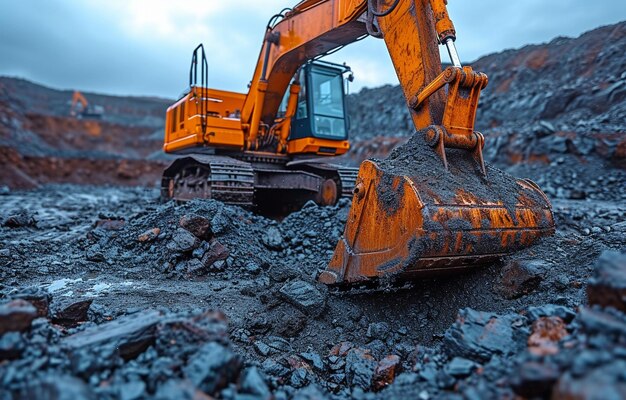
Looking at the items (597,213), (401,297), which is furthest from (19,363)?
(597,213)

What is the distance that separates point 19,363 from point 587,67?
60.3 ft

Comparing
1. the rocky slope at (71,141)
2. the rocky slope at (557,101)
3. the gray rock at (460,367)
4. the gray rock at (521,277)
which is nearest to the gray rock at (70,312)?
the gray rock at (460,367)

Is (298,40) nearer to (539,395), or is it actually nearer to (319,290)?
(319,290)

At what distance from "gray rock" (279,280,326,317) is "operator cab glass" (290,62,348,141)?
13.9 ft

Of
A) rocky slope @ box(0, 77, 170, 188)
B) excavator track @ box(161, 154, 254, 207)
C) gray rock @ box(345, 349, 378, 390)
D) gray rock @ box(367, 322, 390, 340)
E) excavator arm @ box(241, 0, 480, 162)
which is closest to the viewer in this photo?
gray rock @ box(345, 349, 378, 390)

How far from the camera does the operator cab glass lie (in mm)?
7566

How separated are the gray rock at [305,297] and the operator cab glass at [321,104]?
4.24m

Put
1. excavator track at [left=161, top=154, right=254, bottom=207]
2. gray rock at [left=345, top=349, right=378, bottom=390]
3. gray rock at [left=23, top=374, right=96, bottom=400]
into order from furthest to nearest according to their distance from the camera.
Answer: excavator track at [left=161, top=154, right=254, bottom=207] < gray rock at [left=345, top=349, right=378, bottom=390] < gray rock at [left=23, top=374, right=96, bottom=400]

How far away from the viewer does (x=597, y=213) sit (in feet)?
24.6

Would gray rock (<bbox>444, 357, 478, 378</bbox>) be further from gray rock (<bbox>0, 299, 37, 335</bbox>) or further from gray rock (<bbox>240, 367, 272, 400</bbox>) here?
gray rock (<bbox>0, 299, 37, 335</bbox>)

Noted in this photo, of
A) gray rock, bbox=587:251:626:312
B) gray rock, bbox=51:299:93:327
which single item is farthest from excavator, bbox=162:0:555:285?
gray rock, bbox=51:299:93:327

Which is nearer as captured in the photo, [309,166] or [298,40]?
[298,40]

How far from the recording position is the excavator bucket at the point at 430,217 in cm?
287

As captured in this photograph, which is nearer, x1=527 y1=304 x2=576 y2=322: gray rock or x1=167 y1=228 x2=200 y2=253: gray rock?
x1=527 y1=304 x2=576 y2=322: gray rock
